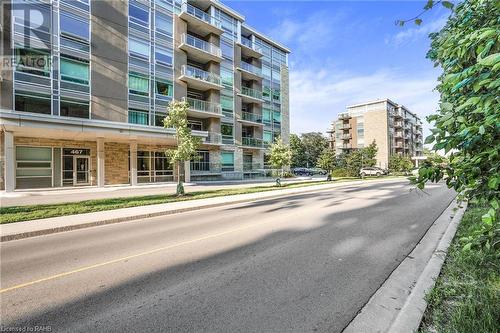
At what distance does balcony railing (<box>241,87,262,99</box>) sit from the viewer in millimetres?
38331

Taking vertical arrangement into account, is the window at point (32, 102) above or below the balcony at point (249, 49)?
below

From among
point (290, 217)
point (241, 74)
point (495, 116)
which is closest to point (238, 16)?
point (241, 74)

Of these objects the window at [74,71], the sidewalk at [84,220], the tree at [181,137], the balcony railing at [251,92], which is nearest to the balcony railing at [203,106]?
the balcony railing at [251,92]

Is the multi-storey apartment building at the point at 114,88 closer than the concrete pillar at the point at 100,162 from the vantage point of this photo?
Yes

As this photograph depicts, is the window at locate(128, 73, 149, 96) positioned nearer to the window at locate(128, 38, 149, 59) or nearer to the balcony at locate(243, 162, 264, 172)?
the window at locate(128, 38, 149, 59)

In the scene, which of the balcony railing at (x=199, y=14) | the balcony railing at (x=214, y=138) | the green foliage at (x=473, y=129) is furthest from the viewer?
the balcony railing at (x=214, y=138)

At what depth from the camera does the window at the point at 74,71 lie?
22062 millimetres

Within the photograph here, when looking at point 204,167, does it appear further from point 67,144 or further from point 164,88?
point 67,144

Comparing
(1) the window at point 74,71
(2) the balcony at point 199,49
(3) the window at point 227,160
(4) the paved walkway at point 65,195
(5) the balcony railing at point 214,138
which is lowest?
(4) the paved walkway at point 65,195

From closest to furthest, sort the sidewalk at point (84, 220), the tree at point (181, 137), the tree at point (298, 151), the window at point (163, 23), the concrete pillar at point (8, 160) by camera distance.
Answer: the sidewalk at point (84, 220) < the tree at point (181, 137) < the concrete pillar at point (8, 160) < the window at point (163, 23) < the tree at point (298, 151)

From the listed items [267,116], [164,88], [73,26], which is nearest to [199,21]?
[164,88]

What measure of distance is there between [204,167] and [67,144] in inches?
564

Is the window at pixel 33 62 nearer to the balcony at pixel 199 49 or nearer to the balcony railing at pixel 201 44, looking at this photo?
the balcony at pixel 199 49

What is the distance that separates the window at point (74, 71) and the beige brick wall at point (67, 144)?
17.9 feet
